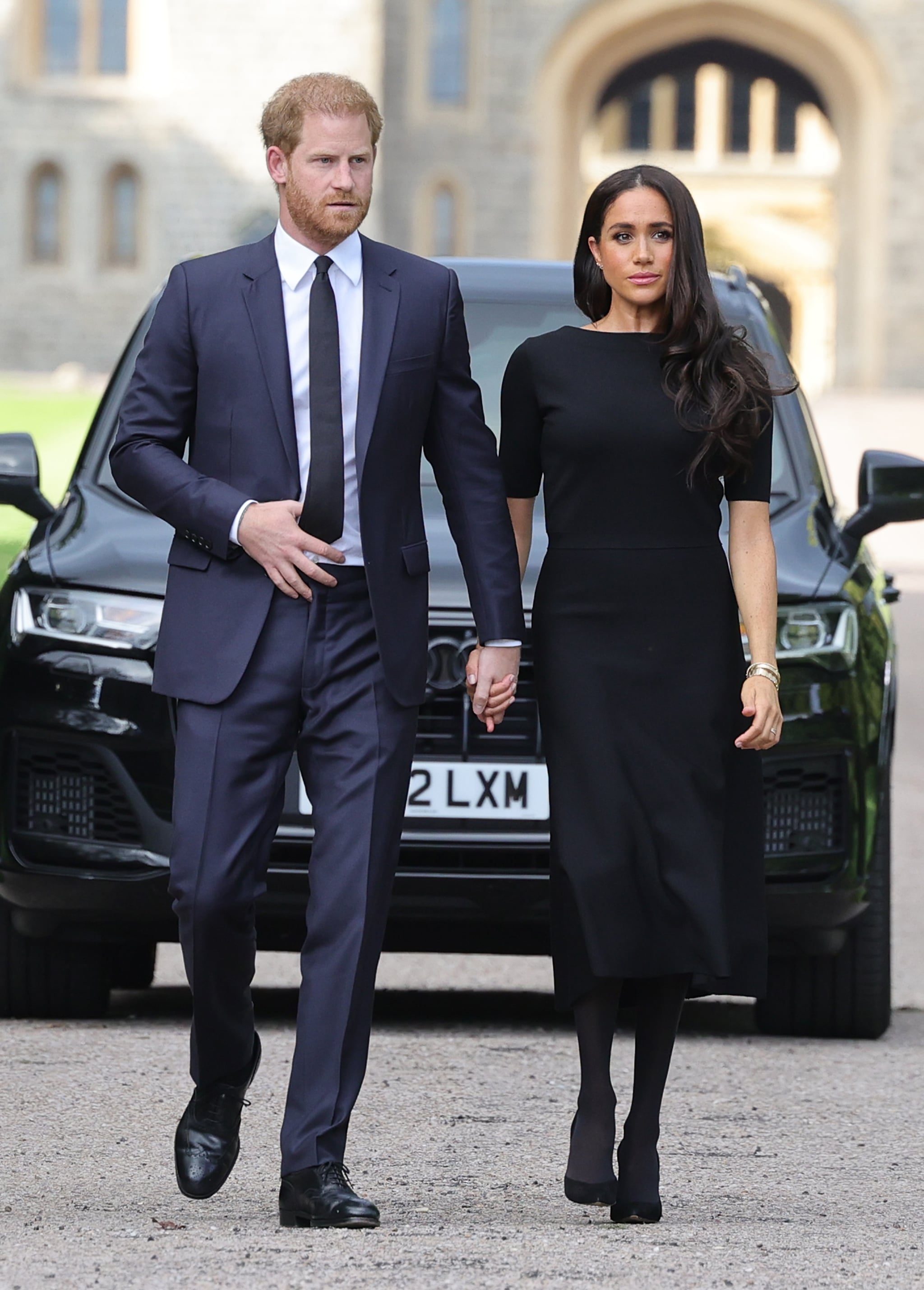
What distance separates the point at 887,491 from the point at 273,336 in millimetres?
2257

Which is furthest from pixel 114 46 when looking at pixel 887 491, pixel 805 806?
pixel 805 806

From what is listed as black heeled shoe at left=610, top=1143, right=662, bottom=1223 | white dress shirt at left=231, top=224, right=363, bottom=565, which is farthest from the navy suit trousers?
black heeled shoe at left=610, top=1143, right=662, bottom=1223

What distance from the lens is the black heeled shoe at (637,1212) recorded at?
380 centimetres

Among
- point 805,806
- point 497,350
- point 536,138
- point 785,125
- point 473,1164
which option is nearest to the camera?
point 473,1164

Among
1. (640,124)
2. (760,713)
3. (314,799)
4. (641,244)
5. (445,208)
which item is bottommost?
(314,799)

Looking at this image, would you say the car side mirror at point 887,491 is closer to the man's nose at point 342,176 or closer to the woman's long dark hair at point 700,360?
the woman's long dark hair at point 700,360

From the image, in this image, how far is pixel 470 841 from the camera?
5.24 m

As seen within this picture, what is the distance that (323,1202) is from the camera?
12.0 ft

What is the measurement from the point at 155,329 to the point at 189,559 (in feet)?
1.26

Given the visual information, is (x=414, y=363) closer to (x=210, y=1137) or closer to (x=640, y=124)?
(x=210, y=1137)

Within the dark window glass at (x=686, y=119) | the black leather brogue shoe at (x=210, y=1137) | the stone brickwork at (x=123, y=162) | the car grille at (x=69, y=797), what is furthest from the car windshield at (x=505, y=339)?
the dark window glass at (x=686, y=119)

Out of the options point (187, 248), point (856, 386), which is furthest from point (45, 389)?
point (856, 386)

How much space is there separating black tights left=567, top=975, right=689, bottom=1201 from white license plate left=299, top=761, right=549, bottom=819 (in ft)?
4.13

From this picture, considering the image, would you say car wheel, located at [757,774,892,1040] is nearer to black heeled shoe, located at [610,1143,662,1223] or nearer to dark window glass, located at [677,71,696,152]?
black heeled shoe, located at [610,1143,662,1223]
